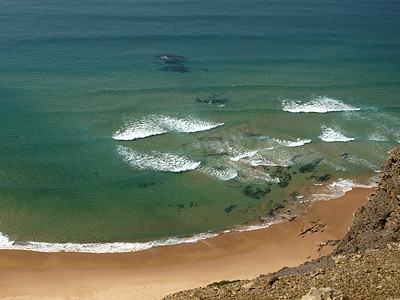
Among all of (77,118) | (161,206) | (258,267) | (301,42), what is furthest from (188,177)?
(301,42)

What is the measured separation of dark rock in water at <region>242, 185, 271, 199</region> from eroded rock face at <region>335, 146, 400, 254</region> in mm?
14082

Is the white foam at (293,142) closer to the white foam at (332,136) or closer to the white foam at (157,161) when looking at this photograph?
the white foam at (332,136)

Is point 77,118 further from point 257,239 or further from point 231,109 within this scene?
point 257,239

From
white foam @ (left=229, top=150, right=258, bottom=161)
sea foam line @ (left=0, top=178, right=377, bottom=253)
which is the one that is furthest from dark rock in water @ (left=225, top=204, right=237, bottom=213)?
white foam @ (left=229, top=150, right=258, bottom=161)

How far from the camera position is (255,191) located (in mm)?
35719

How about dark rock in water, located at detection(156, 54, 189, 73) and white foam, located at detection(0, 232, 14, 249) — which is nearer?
white foam, located at detection(0, 232, 14, 249)

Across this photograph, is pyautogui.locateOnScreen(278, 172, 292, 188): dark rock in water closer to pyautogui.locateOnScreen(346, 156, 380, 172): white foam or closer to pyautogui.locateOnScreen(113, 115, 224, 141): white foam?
pyautogui.locateOnScreen(346, 156, 380, 172): white foam

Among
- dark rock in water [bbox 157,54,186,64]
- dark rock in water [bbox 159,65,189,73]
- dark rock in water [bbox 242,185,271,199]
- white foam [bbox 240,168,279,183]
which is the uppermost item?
dark rock in water [bbox 157,54,186,64]

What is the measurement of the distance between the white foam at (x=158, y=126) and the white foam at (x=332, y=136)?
34.6 ft

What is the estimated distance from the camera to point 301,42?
230 ft

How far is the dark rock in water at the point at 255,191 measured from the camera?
116ft

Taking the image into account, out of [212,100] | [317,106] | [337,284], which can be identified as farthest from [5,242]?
[317,106]

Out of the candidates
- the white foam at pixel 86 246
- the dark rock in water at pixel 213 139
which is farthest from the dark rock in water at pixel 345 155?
the white foam at pixel 86 246

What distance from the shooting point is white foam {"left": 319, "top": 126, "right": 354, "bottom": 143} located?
4375 centimetres
